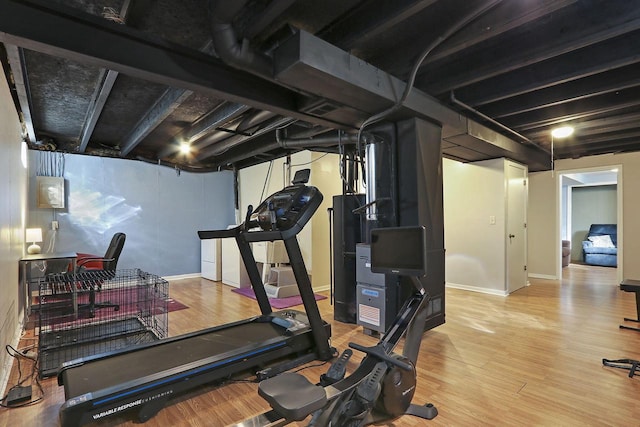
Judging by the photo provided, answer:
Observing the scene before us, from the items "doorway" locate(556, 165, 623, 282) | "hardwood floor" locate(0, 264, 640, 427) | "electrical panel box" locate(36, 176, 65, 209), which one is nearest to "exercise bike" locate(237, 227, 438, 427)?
"hardwood floor" locate(0, 264, 640, 427)

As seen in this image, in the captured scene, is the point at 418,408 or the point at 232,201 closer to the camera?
the point at 418,408

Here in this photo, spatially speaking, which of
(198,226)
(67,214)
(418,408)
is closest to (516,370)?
(418,408)

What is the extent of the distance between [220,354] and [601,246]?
9574mm

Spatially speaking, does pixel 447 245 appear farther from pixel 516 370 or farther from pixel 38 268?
pixel 38 268

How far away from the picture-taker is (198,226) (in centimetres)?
673

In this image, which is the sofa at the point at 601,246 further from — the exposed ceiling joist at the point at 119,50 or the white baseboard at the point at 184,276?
the white baseboard at the point at 184,276

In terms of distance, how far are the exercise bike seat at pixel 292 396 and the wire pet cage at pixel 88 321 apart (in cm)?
215

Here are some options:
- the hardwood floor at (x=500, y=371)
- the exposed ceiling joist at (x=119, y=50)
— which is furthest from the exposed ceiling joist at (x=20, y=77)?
the hardwood floor at (x=500, y=371)

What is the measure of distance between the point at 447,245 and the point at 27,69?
19.1 feet

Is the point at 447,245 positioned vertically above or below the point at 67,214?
below

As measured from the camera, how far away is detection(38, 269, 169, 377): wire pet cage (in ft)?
9.53

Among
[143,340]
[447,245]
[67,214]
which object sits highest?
[67,214]

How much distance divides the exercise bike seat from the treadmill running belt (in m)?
1.10

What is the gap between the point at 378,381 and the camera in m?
1.63
